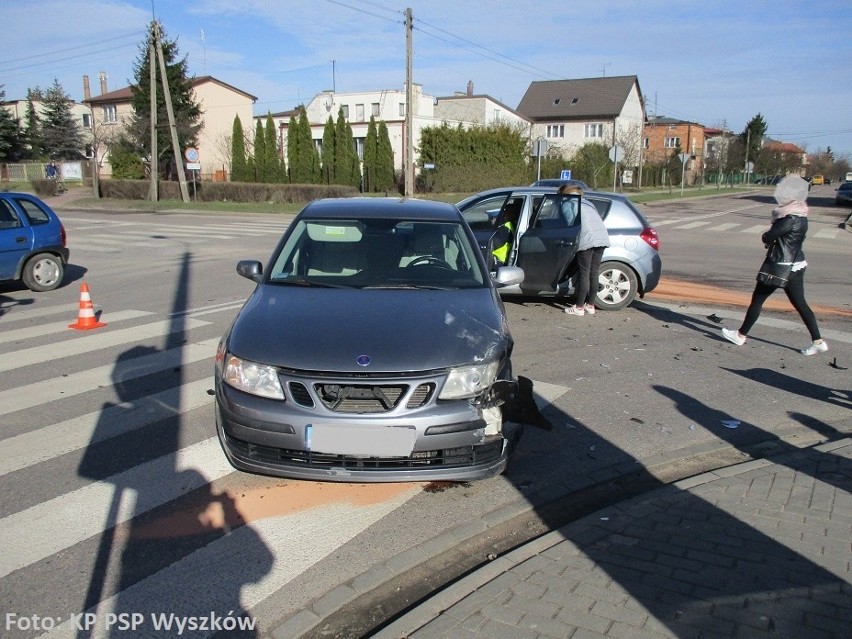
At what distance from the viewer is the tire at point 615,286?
399 inches

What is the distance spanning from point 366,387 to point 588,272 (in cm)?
615

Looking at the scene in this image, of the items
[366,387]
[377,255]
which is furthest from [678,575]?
[377,255]

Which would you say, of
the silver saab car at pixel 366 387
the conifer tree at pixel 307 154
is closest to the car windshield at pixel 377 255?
the silver saab car at pixel 366 387

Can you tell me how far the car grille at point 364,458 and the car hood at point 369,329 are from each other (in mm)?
465

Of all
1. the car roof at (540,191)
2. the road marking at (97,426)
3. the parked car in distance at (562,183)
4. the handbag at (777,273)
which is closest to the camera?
the road marking at (97,426)

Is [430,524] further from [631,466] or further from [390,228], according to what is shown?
[390,228]

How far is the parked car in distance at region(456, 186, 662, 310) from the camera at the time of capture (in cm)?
963

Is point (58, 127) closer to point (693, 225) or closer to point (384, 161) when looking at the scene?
point (384, 161)

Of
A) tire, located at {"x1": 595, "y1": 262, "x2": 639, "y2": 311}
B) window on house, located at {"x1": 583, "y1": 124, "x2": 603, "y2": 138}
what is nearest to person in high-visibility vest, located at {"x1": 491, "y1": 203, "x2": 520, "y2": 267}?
tire, located at {"x1": 595, "y1": 262, "x2": 639, "y2": 311}

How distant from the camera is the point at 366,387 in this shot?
3.85 metres

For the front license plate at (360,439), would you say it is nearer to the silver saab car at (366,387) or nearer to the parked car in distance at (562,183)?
the silver saab car at (366,387)

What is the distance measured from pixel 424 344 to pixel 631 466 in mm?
1815

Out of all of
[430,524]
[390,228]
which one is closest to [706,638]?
[430,524]

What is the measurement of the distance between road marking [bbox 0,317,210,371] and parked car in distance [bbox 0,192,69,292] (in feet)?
10.3
